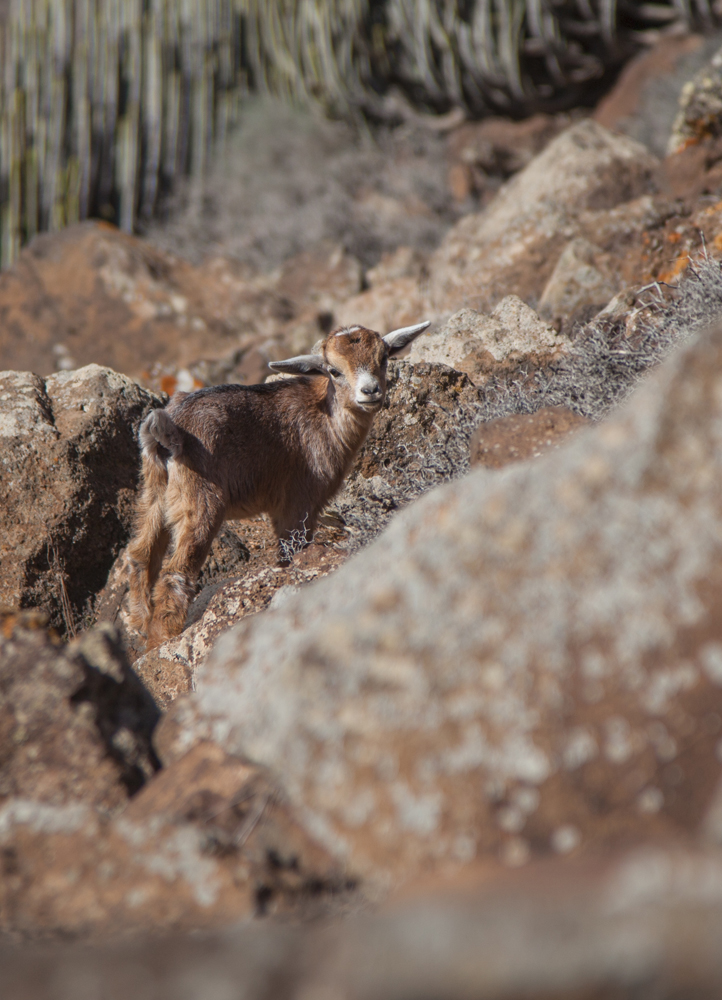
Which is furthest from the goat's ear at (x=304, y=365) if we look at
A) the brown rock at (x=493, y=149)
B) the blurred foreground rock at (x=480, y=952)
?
the brown rock at (x=493, y=149)

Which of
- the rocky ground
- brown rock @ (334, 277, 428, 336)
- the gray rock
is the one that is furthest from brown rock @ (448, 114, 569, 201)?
the rocky ground

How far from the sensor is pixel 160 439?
492 cm

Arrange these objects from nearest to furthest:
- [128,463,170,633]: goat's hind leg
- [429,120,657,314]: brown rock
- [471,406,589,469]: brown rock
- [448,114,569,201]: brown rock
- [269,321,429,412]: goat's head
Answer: [471,406,589,469]: brown rock < [128,463,170,633]: goat's hind leg < [269,321,429,412]: goat's head < [429,120,657,314]: brown rock < [448,114,569,201]: brown rock

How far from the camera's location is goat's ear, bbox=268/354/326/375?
220 inches

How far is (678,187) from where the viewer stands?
8039 mm

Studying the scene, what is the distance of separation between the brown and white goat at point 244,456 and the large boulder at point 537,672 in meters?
2.86

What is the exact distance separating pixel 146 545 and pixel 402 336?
2110 millimetres

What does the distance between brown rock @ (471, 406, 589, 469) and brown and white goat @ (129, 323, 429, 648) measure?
1630mm

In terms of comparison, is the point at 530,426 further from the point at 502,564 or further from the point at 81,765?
the point at 81,765

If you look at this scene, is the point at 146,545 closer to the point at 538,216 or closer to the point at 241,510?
the point at 241,510

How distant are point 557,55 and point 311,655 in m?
13.9

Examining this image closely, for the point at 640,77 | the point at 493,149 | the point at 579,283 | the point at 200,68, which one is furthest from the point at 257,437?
the point at 200,68

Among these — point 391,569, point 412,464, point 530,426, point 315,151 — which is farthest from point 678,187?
point 315,151

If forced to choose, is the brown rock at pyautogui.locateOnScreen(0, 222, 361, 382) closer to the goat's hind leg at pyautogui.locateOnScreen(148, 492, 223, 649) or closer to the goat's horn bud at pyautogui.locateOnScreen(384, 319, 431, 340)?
the goat's horn bud at pyautogui.locateOnScreen(384, 319, 431, 340)
